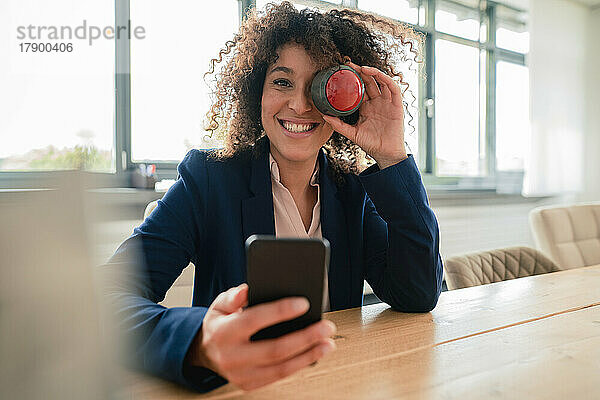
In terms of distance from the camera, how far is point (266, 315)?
50 cm

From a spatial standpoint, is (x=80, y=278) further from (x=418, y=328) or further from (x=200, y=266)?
(x=200, y=266)

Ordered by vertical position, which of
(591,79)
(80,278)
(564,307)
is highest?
(591,79)

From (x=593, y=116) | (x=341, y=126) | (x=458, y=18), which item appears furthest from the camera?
(x=593, y=116)

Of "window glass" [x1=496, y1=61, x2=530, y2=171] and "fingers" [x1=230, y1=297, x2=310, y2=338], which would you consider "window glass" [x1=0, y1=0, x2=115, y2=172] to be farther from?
"window glass" [x1=496, y1=61, x2=530, y2=171]

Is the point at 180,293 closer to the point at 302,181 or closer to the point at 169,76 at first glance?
the point at 302,181

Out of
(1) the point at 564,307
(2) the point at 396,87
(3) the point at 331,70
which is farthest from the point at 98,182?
(1) the point at 564,307

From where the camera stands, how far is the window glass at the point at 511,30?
4840 mm

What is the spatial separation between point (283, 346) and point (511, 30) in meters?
5.18

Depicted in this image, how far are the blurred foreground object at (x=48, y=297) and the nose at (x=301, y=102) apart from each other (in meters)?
0.96

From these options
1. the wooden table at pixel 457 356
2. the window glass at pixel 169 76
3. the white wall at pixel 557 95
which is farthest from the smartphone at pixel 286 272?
the white wall at pixel 557 95

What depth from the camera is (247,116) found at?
4.54 ft

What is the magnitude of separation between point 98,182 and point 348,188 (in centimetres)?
106

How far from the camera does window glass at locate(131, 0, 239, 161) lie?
2840mm

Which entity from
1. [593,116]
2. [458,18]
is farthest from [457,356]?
[593,116]
